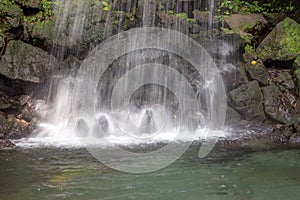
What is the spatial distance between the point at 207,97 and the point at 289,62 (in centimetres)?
340

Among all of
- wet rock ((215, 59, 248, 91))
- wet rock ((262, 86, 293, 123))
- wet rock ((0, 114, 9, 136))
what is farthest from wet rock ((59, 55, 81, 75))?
wet rock ((262, 86, 293, 123))

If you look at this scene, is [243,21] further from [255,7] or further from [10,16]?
[10,16]

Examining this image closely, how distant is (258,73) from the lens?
12.1 metres

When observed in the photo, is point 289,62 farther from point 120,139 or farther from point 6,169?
point 6,169

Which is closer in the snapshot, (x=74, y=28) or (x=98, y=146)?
(x=98, y=146)

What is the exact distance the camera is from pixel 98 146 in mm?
9195

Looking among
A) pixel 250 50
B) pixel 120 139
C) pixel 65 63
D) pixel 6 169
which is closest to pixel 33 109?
pixel 65 63

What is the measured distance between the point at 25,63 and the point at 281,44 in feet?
30.4

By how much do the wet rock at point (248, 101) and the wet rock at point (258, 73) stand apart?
46cm

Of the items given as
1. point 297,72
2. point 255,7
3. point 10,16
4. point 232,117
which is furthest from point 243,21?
point 10,16

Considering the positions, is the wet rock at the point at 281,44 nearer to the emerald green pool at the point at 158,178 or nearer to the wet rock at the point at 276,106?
the wet rock at the point at 276,106

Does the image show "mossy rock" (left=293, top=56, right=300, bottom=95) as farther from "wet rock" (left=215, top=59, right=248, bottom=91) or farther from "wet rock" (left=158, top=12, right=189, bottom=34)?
"wet rock" (left=158, top=12, right=189, bottom=34)

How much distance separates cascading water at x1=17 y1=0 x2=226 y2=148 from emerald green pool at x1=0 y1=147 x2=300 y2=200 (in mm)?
3553

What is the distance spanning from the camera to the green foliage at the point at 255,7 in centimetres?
1419
